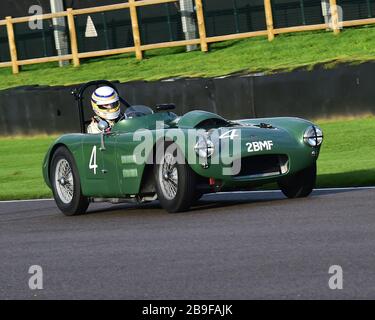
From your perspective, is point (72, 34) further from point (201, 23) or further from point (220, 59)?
point (220, 59)

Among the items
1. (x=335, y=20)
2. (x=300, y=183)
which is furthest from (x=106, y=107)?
(x=335, y=20)

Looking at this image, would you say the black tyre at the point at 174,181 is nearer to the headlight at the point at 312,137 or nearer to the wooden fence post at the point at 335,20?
the headlight at the point at 312,137

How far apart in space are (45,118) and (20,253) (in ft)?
39.8

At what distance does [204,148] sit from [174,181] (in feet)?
1.46

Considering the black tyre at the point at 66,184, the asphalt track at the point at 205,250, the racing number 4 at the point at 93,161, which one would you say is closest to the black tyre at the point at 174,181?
the asphalt track at the point at 205,250

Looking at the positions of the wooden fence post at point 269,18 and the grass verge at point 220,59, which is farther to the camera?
the wooden fence post at point 269,18

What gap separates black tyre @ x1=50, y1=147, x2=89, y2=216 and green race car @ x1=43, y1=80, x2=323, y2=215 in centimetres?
1

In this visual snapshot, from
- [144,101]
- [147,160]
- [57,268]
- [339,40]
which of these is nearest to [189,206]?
[147,160]

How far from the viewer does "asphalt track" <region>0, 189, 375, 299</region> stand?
6.79 metres

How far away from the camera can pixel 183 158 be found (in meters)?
10.4

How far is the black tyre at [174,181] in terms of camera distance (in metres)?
10.5

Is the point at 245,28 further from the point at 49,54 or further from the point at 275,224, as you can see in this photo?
the point at 275,224

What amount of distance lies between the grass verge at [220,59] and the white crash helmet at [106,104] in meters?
7.70

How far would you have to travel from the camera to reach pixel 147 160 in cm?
1084
